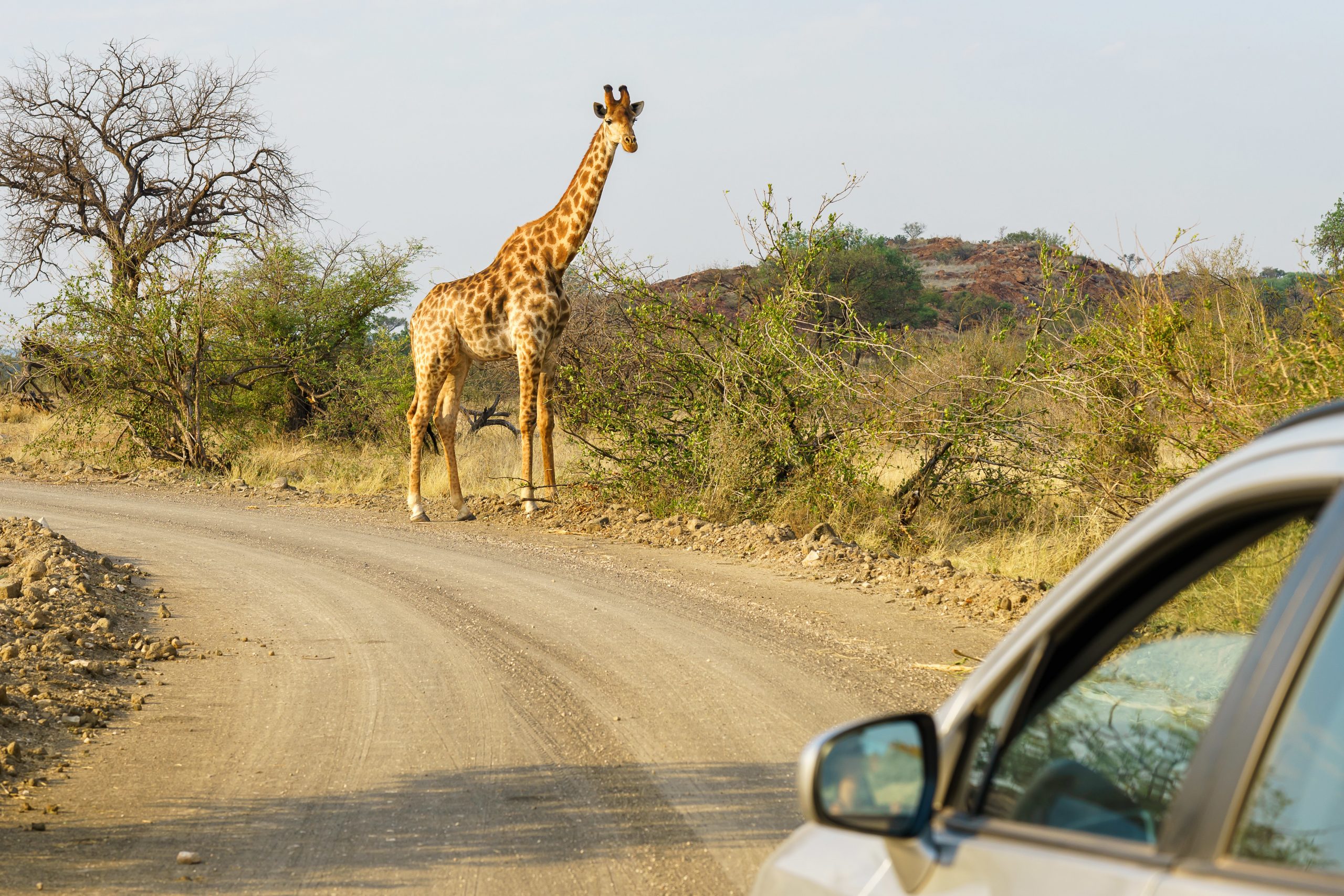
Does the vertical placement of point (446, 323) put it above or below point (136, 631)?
above

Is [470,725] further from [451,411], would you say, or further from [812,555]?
[451,411]

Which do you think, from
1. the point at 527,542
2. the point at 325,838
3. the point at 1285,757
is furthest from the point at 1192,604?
the point at 527,542

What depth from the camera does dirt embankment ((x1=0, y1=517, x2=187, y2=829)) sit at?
471 cm

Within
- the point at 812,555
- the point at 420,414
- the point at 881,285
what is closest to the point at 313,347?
the point at 420,414

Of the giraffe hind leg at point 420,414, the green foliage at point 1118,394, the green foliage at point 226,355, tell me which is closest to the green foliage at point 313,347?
the green foliage at point 226,355

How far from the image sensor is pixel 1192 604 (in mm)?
2242

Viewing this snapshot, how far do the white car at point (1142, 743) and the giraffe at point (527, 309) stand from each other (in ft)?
33.7

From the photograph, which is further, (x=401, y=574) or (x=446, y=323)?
(x=446, y=323)

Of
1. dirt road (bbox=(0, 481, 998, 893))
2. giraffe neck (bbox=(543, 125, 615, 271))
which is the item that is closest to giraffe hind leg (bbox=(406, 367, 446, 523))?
giraffe neck (bbox=(543, 125, 615, 271))

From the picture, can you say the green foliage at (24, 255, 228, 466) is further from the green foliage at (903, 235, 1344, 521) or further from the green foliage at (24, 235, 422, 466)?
the green foliage at (903, 235, 1344, 521)

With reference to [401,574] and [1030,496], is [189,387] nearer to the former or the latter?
[401,574]

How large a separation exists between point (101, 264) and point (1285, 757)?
57.8ft

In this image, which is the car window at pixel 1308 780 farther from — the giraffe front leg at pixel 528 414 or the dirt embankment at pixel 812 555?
the giraffe front leg at pixel 528 414

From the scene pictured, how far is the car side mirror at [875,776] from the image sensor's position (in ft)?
5.10
